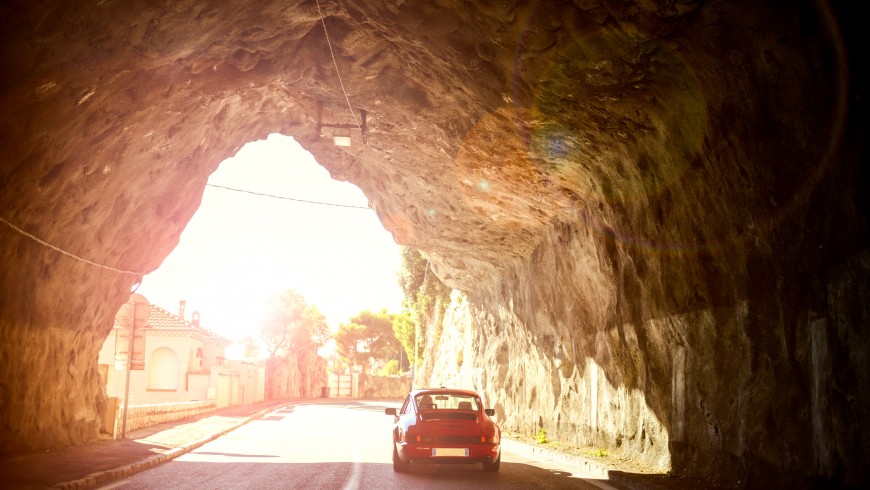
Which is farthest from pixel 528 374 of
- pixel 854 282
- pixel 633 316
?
pixel 854 282

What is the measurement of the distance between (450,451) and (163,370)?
38276mm

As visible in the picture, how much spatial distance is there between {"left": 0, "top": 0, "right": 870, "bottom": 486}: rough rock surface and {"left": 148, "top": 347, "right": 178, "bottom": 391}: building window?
27.5 m

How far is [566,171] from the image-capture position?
14125 mm

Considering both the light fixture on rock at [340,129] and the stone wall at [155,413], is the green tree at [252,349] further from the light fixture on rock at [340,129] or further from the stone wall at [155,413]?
the light fixture on rock at [340,129]

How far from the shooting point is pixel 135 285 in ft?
64.7

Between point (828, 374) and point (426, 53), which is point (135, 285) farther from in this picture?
point (828, 374)

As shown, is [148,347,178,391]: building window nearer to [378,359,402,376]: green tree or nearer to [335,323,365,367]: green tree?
[335,323,365,367]: green tree

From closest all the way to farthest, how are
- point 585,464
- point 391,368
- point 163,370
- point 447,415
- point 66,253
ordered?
Answer: point 447,415, point 585,464, point 66,253, point 163,370, point 391,368

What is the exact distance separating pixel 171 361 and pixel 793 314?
4336 centimetres

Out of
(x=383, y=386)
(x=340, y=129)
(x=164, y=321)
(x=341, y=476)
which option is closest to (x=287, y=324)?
(x=383, y=386)

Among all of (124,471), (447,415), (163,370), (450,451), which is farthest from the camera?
(163,370)

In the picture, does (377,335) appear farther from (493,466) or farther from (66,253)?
(493,466)

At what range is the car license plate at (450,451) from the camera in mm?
11797

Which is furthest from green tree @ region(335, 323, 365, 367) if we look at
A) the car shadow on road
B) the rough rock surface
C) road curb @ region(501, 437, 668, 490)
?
the car shadow on road
